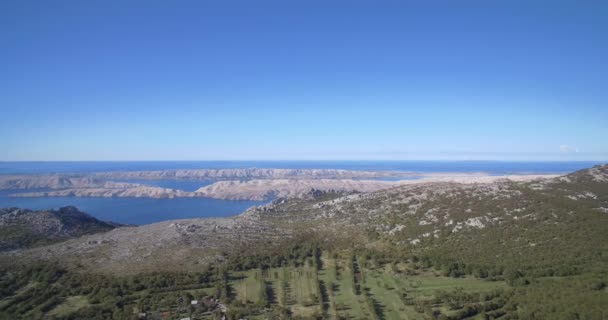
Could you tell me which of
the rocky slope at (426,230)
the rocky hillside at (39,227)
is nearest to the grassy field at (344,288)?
the rocky slope at (426,230)

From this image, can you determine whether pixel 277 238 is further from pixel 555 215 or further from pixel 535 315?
pixel 555 215

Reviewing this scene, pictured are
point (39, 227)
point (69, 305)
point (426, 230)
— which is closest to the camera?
point (69, 305)

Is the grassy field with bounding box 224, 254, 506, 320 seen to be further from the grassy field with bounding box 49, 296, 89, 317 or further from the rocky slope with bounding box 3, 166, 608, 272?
the grassy field with bounding box 49, 296, 89, 317

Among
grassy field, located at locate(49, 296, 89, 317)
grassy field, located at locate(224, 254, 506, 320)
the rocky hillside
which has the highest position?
the rocky hillside

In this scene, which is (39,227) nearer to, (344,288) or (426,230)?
(344,288)

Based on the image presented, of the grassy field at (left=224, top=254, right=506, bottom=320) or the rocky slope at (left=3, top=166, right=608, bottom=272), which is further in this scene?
the rocky slope at (left=3, top=166, right=608, bottom=272)

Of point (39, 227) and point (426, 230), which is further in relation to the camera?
point (39, 227)

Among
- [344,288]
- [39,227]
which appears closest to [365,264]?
[344,288]

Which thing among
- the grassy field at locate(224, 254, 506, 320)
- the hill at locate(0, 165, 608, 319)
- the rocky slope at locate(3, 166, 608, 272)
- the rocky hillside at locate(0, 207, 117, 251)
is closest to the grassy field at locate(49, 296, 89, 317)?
the hill at locate(0, 165, 608, 319)
